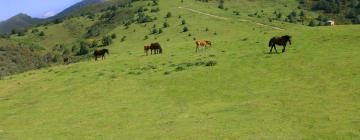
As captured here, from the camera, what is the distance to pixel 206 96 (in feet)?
107

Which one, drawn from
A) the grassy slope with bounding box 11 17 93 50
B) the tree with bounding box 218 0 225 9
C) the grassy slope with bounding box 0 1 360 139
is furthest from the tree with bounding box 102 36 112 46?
the tree with bounding box 218 0 225 9

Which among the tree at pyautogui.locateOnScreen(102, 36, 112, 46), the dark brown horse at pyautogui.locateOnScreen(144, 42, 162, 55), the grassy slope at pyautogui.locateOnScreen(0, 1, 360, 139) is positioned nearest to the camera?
the grassy slope at pyautogui.locateOnScreen(0, 1, 360, 139)

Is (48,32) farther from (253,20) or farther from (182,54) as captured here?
(182,54)

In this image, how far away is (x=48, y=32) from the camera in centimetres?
14688

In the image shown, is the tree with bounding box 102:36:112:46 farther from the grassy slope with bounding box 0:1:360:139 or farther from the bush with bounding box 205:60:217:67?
the bush with bounding box 205:60:217:67

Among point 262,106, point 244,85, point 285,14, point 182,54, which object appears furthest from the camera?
point 285,14

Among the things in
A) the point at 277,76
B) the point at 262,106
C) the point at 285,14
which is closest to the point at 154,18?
the point at 285,14

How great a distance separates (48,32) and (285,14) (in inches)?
2612

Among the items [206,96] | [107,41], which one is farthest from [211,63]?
[107,41]

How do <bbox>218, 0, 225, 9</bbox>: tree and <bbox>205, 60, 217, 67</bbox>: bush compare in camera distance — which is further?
<bbox>218, 0, 225, 9</bbox>: tree

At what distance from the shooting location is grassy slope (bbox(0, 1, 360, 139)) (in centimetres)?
2473

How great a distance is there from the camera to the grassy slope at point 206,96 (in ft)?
81.1

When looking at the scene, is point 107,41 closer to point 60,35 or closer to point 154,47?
point 154,47

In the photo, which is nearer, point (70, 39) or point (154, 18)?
point (154, 18)
